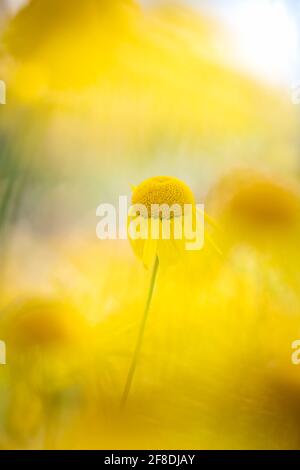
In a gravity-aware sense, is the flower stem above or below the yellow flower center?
below

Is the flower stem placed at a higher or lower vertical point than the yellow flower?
lower

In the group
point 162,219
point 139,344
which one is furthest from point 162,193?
point 139,344

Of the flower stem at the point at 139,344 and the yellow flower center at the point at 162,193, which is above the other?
the yellow flower center at the point at 162,193

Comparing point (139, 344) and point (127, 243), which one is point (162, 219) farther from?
point (139, 344)

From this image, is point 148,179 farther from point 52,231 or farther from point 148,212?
point 52,231

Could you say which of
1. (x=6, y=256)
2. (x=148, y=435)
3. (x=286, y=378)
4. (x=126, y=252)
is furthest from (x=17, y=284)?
(x=286, y=378)
